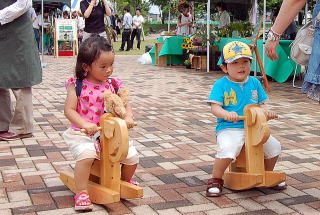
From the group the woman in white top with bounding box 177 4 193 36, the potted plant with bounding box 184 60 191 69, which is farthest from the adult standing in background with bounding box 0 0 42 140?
the woman in white top with bounding box 177 4 193 36

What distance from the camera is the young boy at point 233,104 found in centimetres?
350

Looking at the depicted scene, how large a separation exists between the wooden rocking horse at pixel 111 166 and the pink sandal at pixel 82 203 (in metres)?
0.09

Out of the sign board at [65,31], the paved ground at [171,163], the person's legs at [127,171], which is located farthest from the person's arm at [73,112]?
the sign board at [65,31]

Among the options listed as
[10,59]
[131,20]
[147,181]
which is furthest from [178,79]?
[131,20]

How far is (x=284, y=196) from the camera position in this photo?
356 cm

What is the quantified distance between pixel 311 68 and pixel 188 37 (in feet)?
33.7

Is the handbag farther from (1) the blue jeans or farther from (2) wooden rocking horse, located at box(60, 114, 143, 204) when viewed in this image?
(2) wooden rocking horse, located at box(60, 114, 143, 204)

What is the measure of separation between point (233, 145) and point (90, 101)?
974 mm

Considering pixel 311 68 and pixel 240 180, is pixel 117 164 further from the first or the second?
pixel 311 68

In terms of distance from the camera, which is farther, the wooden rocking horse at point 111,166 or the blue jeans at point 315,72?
the blue jeans at point 315,72

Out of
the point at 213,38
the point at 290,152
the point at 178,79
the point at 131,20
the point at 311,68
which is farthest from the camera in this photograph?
the point at 131,20

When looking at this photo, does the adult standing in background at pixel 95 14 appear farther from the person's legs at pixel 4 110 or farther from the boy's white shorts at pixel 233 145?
the boy's white shorts at pixel 233 145

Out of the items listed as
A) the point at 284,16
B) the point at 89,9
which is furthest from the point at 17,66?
the point at 89,9

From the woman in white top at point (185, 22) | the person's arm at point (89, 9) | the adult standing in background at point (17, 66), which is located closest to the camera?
the adult standing in background at point (17, 66)
